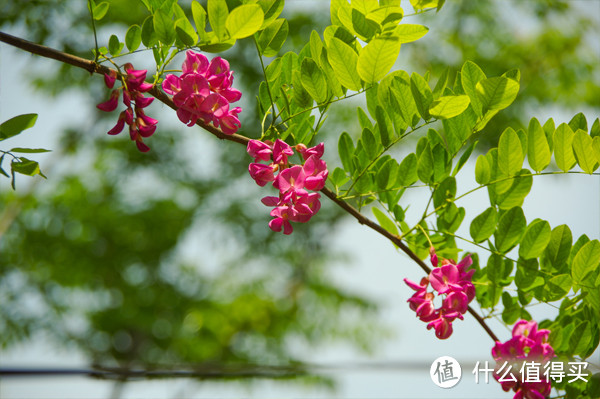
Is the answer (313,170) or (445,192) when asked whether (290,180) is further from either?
(445,192)

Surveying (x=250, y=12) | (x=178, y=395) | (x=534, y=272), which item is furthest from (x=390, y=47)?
(x=178, y=395)

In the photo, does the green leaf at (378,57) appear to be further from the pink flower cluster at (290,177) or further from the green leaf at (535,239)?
the green leaf at (535,239)

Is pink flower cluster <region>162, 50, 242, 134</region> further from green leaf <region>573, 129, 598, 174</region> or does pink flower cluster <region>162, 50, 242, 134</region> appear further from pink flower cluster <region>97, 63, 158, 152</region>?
→ green leaf <region>573, 129, 598, 174</region>

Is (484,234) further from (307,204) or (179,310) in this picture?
(179,310)

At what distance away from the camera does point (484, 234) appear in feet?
1.38

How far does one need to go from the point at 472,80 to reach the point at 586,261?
0.17 m

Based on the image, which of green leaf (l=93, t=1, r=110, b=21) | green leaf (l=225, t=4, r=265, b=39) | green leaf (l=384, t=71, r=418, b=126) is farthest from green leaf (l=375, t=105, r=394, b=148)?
green leaf (l=93, t=1, r=110, b=21)

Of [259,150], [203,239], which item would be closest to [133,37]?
[259,150]

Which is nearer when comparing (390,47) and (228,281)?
(390,47)

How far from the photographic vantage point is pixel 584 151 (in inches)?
14.3

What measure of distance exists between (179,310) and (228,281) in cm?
32

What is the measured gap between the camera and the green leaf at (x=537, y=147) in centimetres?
39

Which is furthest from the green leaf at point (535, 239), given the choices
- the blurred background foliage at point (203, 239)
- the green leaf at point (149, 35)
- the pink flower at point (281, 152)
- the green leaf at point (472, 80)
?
the blurred background foliage at point (203, 239)

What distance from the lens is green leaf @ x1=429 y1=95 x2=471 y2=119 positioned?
1.09ft
